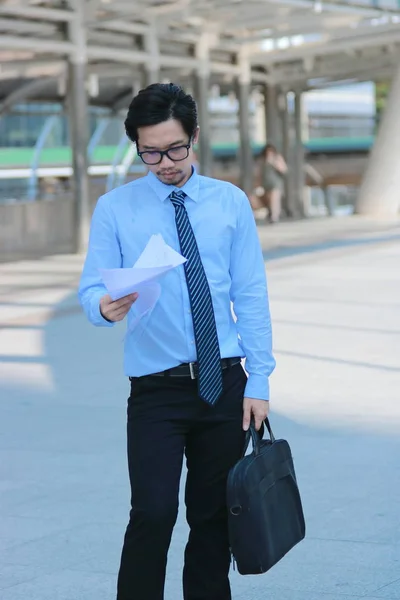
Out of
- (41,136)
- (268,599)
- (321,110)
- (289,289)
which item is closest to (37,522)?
(268,599)

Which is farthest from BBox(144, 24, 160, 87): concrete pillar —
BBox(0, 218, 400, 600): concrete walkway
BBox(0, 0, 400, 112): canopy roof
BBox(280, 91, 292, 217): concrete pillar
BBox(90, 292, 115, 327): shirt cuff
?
BBox(90, 292, 115, 327): shirt cuff

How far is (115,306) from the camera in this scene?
11.6ft

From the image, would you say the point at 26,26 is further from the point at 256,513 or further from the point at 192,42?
the point at 256,513

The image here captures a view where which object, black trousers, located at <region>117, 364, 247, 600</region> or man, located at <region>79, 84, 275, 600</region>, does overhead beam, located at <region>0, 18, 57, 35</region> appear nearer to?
man, located at <region>79, 84, 275, 600</region>

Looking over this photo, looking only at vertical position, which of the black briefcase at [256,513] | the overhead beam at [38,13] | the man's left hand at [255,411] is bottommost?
the black briefcase at [256,513]

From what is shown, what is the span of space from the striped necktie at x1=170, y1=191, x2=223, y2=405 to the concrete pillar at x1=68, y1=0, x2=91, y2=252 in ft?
59.1

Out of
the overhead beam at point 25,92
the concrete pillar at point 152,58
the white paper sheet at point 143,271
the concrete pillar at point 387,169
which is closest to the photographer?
the white paper sheet at point 143,271

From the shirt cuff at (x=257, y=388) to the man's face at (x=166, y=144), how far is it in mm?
→ 616

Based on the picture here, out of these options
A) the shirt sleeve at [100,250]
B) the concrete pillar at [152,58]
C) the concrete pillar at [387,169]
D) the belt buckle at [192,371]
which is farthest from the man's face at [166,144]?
the concrete pillar at [387,169]

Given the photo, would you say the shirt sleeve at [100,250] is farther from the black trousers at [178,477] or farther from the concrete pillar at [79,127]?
the concrete pillar at [79,127]

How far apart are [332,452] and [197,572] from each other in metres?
3.20

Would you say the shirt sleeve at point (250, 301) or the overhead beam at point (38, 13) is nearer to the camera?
the shirt sleeve at point (250, 301)

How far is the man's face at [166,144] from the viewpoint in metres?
3.65

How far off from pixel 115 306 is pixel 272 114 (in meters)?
28.8
